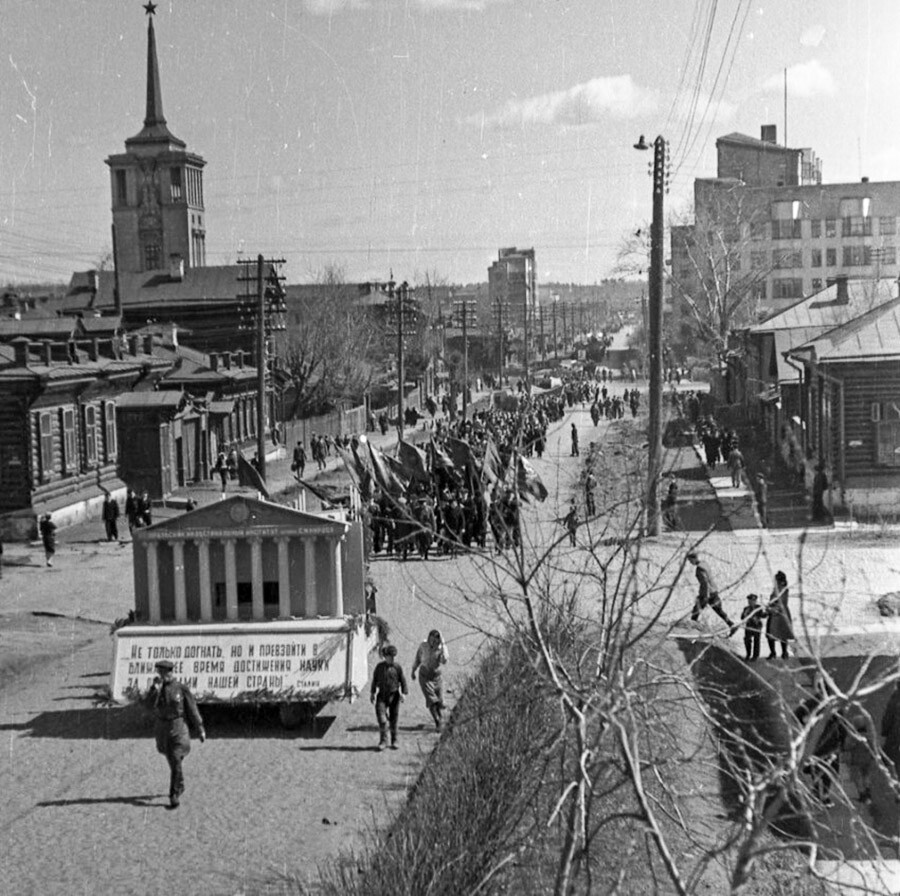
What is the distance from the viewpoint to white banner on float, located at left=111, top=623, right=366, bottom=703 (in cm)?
1400

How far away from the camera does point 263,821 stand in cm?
1120

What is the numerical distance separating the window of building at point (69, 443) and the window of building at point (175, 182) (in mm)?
54771

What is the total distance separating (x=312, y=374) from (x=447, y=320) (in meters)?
42.7

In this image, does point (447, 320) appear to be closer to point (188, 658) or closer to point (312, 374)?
point (312, 374)

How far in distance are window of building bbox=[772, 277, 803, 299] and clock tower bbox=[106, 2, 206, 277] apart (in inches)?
1310

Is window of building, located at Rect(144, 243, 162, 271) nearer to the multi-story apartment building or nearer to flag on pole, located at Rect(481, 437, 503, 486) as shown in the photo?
the multi-story apartment building

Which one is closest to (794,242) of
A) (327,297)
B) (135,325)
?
(327,297)

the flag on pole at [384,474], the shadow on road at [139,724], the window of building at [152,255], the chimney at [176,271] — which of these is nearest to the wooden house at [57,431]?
the flag on pole at [384,474]

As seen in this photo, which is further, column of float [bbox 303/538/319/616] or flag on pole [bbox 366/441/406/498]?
flag on pole [bbox 366/441/406/498]

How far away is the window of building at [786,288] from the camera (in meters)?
75.4

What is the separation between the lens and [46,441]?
31312 millimetres

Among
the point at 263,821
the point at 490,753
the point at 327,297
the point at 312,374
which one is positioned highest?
the point at 327,297

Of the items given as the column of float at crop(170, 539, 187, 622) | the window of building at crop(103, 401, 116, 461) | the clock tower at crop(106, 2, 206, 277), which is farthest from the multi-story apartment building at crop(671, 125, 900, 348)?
the column of float at crop(170, 539, 187, 622)

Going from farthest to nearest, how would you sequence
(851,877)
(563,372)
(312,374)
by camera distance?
(563,372), (312,374), (851,877)
